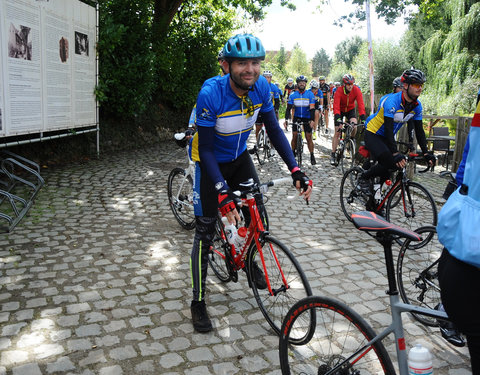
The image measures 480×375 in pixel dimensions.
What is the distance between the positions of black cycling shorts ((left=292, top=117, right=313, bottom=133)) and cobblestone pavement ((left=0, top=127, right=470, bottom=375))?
444 cm

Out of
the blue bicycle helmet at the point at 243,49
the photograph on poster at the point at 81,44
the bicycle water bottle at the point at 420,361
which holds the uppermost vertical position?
the photograph on poster at the point at 81,44

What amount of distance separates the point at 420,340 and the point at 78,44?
30.5 feet

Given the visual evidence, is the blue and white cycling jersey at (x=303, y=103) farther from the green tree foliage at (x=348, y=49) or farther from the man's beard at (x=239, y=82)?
the green tree foliage at (x=348, y=49)

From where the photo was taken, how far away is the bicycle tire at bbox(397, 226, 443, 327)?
3.92 metres

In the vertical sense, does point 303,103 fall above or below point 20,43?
below

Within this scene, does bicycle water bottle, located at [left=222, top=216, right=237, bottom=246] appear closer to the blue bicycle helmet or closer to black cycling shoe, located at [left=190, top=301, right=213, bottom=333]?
black cycling shoe, located at [left=190, top=301, right=213, bottom=333]

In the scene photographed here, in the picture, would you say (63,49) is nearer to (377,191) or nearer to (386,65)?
(377,191)

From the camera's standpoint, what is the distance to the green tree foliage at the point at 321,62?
401ft

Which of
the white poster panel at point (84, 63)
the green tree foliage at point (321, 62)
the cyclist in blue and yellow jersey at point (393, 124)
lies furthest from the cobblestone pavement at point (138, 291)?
the green tree foliage at point (321, 62)

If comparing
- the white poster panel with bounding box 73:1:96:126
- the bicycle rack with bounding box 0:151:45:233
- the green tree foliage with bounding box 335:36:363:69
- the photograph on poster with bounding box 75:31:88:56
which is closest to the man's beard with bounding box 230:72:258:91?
the bicycle rack with bounding box 0:151:45:233

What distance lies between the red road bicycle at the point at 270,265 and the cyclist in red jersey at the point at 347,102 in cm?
831

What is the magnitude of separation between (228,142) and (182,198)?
2.81 metres

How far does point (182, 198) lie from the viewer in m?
6.50

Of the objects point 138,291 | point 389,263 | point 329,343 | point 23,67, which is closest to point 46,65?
point 23,67
